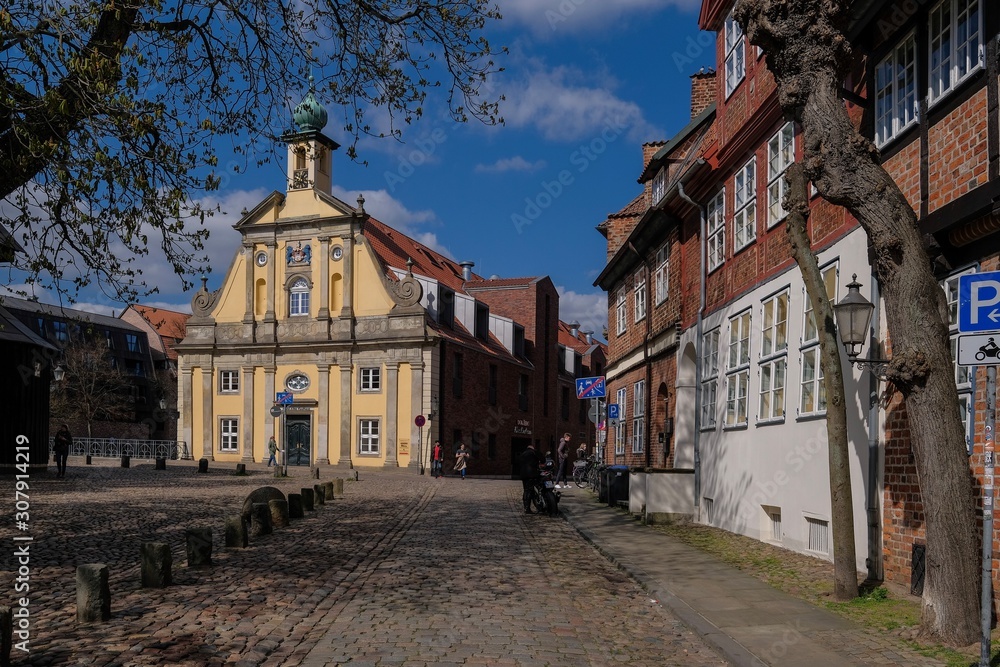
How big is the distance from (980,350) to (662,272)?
666 inches

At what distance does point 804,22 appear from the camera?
818 centimetres

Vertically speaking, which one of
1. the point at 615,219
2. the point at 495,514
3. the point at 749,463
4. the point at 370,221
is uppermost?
the point at 370,221

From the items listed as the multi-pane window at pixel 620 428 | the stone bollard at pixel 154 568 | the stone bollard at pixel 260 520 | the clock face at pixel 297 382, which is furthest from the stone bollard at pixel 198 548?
the clock face at pixel 297 382

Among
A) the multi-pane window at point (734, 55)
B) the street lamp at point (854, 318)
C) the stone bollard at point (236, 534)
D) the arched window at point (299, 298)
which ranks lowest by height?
the stone bollard at point (236, 534)

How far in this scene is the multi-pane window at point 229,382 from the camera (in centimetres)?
4847

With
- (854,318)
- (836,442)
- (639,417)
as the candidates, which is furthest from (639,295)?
(836,442)

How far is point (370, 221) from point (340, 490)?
29270mm

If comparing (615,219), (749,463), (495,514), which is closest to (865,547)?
→ (749,463)

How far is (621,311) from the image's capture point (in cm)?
2925

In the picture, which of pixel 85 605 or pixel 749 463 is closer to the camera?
pixel 85 605

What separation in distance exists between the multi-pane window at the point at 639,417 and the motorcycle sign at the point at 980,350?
17.9 metres

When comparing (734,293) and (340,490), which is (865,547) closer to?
(734,293)

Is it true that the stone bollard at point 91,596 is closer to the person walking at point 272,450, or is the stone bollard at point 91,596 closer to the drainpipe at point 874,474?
the drainpipe at point 874,474

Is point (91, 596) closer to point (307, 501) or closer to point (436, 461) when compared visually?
point (307, 501)
